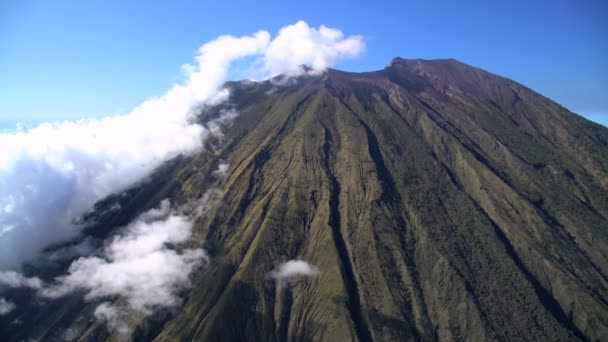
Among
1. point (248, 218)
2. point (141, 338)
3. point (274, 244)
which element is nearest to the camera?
point (141, 338)

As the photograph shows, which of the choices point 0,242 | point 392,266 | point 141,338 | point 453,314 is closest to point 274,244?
point 392,266

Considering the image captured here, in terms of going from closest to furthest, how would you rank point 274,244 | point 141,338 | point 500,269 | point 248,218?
point 141,338
point 500,269
point 274,244
point 248,218

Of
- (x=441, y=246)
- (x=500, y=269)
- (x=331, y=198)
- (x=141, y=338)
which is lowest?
(x=141, y=338)

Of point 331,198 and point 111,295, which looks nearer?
point 111,295

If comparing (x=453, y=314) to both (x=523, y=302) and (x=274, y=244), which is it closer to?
(x=523, y=302)

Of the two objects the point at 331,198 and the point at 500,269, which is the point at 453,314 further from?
the point at 331,198

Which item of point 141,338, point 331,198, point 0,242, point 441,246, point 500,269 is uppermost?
point 331,198

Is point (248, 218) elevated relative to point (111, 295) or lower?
elevated

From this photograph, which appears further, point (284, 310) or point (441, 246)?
point (441, 246)

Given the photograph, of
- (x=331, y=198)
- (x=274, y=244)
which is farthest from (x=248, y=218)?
(x=331, y=198)
